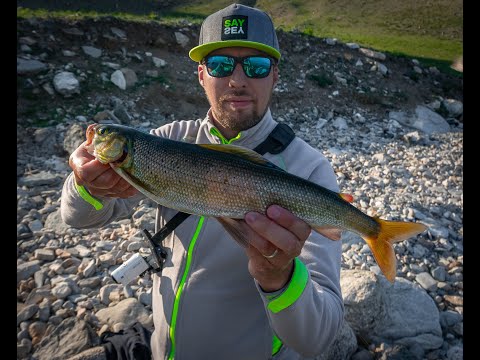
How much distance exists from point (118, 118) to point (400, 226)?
933 centimetres

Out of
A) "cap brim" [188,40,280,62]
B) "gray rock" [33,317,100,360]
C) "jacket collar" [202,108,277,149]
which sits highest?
"cap brim" [188,40,280,62]

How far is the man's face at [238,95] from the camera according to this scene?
3129 mm

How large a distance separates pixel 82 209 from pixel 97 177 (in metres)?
0.51

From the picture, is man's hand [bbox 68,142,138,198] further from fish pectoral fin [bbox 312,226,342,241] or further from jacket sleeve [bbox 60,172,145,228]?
fish pectoral fin [bbox 312,226,342,241]

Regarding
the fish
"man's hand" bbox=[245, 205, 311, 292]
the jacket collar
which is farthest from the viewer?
the jacket collar

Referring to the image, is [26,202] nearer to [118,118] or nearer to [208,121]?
[118,118]

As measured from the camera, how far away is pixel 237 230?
2.31 meters

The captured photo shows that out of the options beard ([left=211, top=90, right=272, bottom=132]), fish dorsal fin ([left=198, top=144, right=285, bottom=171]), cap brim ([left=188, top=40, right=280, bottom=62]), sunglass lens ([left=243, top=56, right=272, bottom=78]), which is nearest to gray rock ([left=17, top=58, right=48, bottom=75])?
cap brim ([left=188, top=40, right=280, bottom=62])

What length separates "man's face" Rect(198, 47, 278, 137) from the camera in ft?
10.3

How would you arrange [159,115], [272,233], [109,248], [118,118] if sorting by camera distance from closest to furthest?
[272,233], [109,248], [118,118], [159,115]

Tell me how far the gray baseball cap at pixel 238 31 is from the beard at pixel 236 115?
45 centimetres

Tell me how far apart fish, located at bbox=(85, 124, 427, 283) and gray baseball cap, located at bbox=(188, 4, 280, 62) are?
117 cm

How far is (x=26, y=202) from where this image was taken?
676 cm

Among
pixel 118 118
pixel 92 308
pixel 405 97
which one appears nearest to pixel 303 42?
pixel 405 97
